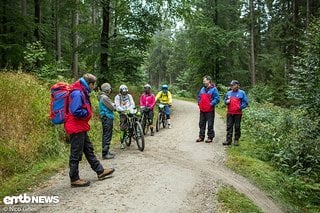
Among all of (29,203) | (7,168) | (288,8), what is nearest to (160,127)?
(7,168)

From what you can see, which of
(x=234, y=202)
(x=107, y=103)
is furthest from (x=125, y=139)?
(x=234, y=202)

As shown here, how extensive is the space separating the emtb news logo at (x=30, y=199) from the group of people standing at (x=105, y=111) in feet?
2.44

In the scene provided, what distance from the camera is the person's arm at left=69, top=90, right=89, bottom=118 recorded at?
6848mm

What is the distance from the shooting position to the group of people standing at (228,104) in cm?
1149

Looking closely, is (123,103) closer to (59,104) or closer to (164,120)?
(59,104)

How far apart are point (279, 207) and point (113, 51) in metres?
13.4

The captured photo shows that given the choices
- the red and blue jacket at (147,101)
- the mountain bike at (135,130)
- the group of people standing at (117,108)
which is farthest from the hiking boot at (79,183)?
the red and blue jacket at (147,101)

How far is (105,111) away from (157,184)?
3.04 metres

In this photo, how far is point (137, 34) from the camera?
1914cm

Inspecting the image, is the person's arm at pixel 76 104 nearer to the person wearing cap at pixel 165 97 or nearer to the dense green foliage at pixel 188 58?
the dense green foliage at pixel 188 58

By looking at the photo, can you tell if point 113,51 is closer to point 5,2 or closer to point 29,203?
point 5,2

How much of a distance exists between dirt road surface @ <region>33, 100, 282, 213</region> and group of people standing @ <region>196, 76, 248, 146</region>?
0.76 meters

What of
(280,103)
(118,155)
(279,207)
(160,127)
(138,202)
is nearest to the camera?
(138,202)

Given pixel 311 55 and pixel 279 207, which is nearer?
pixel 279 207
